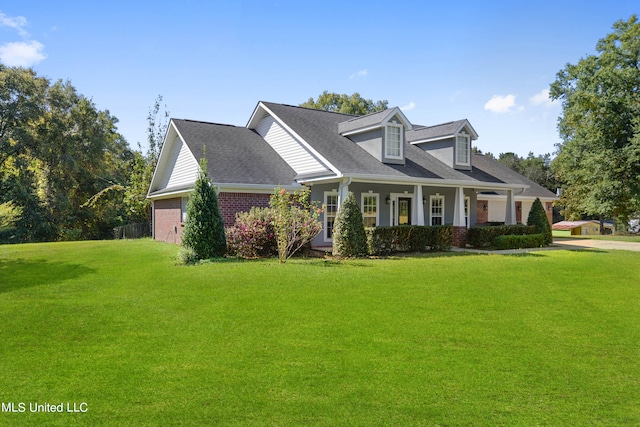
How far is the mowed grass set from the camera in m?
4.03

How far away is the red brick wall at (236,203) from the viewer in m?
16.9

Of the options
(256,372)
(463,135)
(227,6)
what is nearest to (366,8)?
(227,6)

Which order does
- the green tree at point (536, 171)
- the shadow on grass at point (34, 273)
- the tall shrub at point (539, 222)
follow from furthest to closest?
the green tree at point (536, 171), the tall shrub at point (539, 222), the shadow on grass at point (34, 273)

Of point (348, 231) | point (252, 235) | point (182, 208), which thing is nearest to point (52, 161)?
point (182, 208)

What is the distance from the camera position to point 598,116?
28906 millimetres

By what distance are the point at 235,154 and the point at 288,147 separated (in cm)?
250

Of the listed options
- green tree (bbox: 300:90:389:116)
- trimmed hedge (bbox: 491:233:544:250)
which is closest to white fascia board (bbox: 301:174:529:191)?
trimmed hedge (bbox: 491:233:544:250)

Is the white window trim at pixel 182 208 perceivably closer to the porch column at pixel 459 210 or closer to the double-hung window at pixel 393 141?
the double-hung window at pixel 393 141

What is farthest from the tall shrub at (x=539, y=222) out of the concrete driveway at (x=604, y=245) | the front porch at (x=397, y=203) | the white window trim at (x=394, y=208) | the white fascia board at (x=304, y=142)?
the white fascia board at (x=304, y=142)

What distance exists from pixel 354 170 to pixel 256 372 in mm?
12600

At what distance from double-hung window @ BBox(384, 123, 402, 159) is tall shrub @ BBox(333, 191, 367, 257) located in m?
4.89

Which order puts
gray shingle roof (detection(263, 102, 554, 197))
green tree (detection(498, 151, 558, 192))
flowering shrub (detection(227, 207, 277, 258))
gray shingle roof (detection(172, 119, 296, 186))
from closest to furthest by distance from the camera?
flowering shrub (detection(227, 207, 277, 258))
gray shingle roof (detection(172, 119, 296, 186))
gray shingle roof (detection(263, 102, 554, 197))
green tree (detection(498, 151, 558, 192))

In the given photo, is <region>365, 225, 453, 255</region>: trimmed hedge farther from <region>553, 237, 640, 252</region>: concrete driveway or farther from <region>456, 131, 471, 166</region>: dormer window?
<region>553, 237, 640, 252</region>: concrete driveway

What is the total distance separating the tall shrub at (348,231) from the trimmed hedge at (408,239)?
33.1 inches
